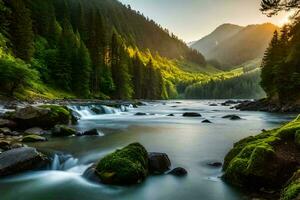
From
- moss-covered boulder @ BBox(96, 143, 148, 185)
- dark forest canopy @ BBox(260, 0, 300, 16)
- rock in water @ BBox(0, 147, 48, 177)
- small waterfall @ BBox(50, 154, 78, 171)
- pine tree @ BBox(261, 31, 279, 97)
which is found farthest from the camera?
pine tree @ BBox(261, 31, 279, 97)

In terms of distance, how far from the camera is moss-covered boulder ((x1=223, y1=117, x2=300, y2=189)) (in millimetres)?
11859

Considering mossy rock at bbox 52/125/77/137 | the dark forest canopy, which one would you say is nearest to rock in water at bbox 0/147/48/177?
mossy rock at bbox 52/125/77/137

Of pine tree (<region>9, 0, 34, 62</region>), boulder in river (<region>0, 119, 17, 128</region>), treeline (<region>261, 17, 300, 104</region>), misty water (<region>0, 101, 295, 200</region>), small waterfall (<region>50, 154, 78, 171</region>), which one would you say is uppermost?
pine tree (<region>9, 0, 34, 62</region>)

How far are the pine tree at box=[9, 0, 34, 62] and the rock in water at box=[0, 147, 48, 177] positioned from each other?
50.0 m

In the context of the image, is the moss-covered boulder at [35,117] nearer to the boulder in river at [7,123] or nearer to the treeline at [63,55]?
the boulder in river at [7,123]

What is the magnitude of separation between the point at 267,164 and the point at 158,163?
4797 millimetres

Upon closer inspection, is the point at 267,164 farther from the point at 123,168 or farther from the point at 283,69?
the point at 283,69

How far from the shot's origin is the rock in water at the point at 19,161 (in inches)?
546

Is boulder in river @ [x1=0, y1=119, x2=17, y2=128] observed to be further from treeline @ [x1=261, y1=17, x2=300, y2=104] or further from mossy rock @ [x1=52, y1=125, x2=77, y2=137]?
treeline @ [x1=261, y1=17, x2=300, y2=104]

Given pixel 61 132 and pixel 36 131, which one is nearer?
pixel 61 132

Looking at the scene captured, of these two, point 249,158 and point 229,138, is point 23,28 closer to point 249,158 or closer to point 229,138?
point 229,138

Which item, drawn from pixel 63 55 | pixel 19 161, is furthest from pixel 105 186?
pixel 63 55

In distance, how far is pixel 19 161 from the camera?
14.3 meters

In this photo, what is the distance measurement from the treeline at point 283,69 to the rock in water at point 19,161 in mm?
49385
